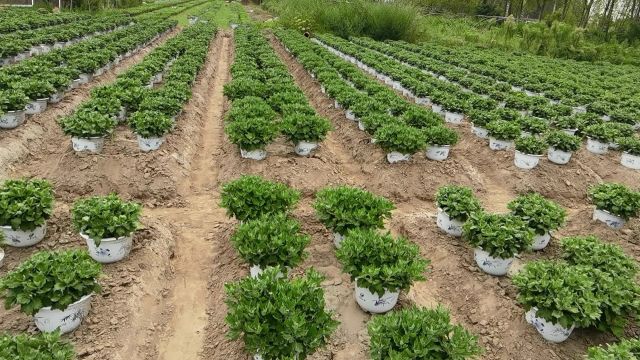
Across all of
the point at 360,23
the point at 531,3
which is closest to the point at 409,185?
the point at 360,23

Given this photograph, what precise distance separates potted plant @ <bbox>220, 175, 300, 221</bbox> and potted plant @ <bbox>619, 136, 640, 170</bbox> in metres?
11.3

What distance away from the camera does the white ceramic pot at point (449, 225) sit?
8.58 metres

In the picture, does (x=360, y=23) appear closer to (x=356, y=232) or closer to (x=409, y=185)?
(x=409, y=185)

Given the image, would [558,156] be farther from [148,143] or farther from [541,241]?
[148,143]

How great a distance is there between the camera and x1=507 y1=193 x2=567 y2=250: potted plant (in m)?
7.93

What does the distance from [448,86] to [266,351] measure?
56.0ft

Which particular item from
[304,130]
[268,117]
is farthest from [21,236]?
[268,117]

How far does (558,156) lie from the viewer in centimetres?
1273

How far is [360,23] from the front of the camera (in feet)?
135

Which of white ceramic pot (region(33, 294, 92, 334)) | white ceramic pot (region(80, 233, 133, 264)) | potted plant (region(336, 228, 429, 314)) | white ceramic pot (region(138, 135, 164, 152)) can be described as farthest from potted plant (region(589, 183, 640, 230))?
white ceramic pot (region(138, 135, 164, 152))

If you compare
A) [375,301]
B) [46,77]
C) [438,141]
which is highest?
[46,77]

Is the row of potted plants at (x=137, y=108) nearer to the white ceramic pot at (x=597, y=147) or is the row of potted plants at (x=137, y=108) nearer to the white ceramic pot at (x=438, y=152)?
the white ceramic pot at (x=438, y=152)

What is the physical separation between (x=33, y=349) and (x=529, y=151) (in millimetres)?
12098

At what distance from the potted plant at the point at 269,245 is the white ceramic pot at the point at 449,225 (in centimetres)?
335
